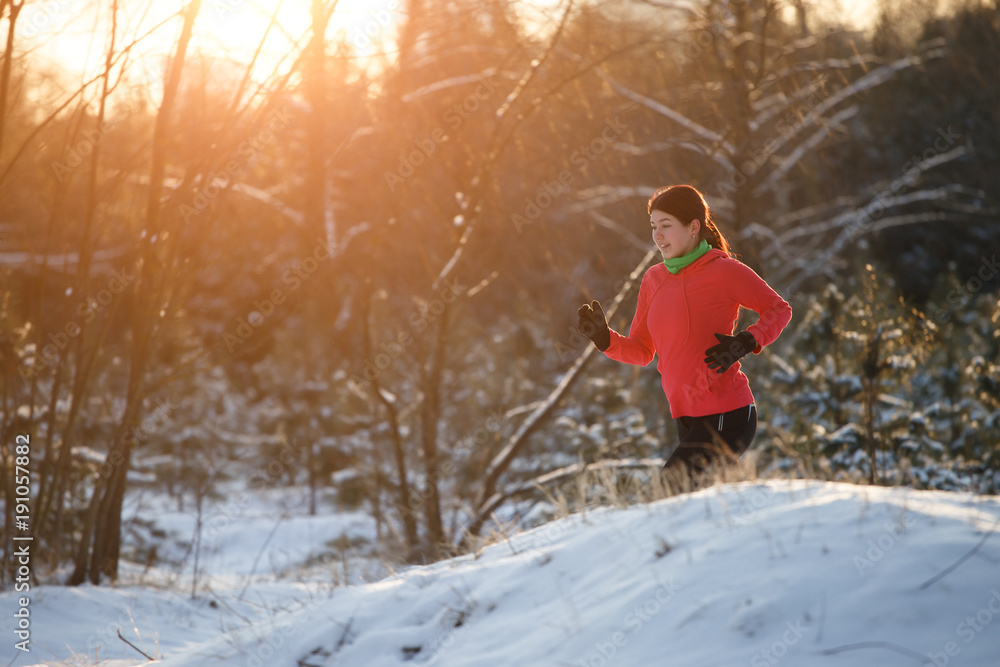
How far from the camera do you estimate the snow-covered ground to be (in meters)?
1.85

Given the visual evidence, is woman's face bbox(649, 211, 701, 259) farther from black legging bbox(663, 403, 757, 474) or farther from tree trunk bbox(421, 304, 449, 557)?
tree trunk bbox(421, 304, 449, 557)

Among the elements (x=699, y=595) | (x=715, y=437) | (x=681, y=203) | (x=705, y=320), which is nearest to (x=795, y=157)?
(x=681, y=203)

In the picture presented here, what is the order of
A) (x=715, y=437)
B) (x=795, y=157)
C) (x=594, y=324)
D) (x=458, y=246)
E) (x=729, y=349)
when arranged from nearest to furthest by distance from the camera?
(x=729, y=349)
(x=715, y=437)
(x=594, y=324)
(x=458, y=246)
(x=795, y=157)

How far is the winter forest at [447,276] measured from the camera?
510cm

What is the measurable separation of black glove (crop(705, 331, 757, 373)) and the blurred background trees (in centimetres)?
98

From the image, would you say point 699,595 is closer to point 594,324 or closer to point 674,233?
point 594,324

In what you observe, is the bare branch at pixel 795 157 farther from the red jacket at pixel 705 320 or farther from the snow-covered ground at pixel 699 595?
the snow-covered ground at pixel 699 595

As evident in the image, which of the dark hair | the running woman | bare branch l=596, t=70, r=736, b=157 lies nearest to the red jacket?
the running woman

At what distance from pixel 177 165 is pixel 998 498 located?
41.7 feet

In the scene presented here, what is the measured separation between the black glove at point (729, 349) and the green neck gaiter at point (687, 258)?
41 centimetres

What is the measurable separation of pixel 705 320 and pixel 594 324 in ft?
1.51

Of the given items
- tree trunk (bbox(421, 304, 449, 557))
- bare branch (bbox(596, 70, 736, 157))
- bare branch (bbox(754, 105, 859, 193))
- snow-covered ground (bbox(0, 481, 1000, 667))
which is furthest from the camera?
bare branch (bbox(754, 105, 859, 193))

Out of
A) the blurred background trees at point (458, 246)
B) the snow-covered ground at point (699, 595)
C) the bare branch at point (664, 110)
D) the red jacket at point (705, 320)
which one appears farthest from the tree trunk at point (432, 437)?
the red jacket at point (705, 320)

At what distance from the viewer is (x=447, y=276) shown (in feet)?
22.3
